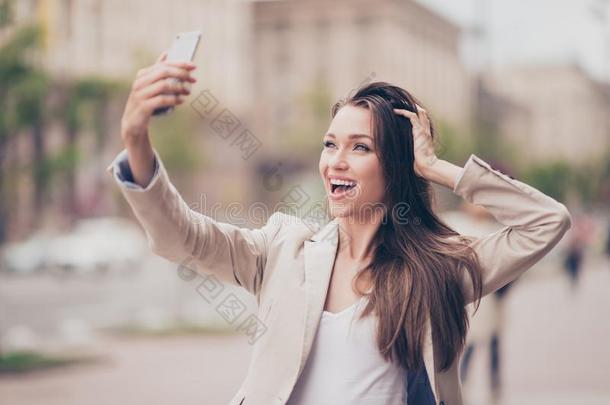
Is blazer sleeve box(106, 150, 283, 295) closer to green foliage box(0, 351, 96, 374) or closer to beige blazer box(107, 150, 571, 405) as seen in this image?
beige blazer box(107, 150, 571, 405)

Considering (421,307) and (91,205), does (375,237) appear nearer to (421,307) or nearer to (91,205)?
(421,307)

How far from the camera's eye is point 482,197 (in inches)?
104

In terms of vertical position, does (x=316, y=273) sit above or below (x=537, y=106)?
below

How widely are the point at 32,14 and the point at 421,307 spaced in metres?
9.99

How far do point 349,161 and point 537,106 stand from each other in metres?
74.4

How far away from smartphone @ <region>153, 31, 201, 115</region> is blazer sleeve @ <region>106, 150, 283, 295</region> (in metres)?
0.21

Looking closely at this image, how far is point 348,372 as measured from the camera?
2502 mm

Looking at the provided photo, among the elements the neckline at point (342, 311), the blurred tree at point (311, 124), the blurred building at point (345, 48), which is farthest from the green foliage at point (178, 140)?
the neckline at point (342, 311)

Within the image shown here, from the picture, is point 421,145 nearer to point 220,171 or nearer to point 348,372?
point 348,372

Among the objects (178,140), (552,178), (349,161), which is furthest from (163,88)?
(552,178)

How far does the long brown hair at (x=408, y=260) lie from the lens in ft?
8.37

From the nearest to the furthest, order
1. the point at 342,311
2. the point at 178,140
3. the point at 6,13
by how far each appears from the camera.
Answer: the point at 342,311 < the point at 6,13 < the point at 178,140

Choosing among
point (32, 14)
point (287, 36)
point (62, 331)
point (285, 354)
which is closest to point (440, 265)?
point (285, 354)

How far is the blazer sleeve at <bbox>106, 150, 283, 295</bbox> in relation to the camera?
2234 millimetres
